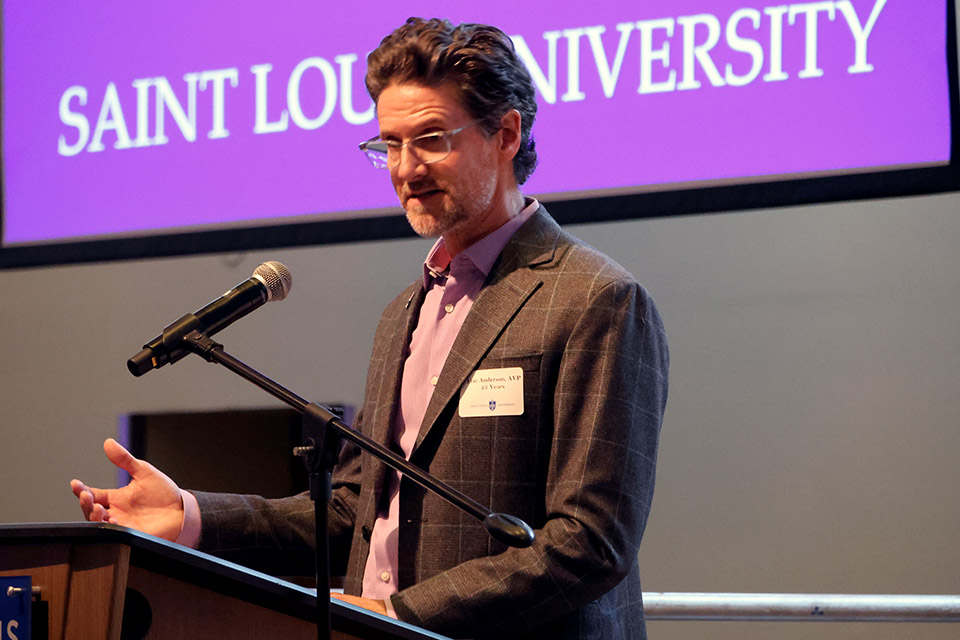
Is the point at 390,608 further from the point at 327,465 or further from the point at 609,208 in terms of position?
the point at 609,208

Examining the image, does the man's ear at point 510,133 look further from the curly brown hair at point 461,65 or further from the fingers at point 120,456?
the fingers at point 120,456

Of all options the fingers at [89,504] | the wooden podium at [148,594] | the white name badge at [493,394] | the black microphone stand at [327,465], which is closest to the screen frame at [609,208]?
the white name badge at [493,394]

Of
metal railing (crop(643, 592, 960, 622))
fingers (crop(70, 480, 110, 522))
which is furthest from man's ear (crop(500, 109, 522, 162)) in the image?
metal railing (crop(643, 592, 960, 622))

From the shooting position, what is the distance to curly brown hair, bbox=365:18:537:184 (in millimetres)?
1719

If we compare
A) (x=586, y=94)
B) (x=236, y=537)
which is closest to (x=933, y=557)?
(x=586, y=94)

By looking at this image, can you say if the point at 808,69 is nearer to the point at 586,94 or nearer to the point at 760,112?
the point at 760,112

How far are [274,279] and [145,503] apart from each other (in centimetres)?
48

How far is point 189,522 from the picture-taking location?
1693 millimetres

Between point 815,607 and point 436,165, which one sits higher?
point 436,165

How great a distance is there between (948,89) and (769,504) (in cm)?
119

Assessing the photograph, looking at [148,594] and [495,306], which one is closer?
[148,594]

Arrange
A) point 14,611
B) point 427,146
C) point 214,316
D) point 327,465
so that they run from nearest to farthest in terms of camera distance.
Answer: point 14,611 → point 327,465 → point 214,316 → point 427,146

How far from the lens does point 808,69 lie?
253 centimetres

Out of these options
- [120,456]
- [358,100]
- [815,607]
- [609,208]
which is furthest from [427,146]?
[815,607]
